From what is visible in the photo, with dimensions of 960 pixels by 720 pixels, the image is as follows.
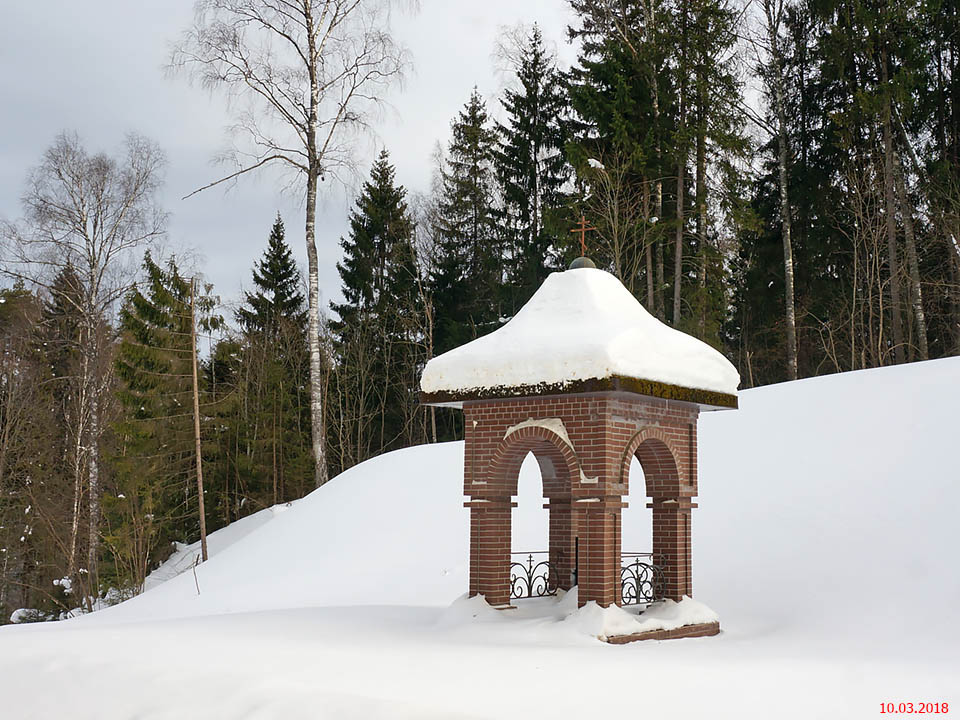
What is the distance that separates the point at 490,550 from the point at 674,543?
6.76ft

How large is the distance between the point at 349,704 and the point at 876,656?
214 inches

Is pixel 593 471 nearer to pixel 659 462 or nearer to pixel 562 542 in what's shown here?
pixel 659 462

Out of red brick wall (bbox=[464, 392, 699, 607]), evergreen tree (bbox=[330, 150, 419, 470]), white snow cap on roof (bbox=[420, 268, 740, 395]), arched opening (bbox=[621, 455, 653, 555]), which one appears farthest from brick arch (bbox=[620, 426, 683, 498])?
evergreen tree (bbox=[330, 150, 419, 470])

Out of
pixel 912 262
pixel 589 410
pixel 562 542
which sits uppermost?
pixel 912 262

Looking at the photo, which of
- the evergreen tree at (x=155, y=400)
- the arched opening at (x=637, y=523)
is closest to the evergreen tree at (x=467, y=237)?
the evergreen tree at (x=155, y=400)

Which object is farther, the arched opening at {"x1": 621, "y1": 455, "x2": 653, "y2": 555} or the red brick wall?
the arched opening at {"x1": 621, "y1": 455, "x2": 653, "y2": 555}

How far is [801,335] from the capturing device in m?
29.6

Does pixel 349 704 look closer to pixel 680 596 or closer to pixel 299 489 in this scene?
pixel 680 596

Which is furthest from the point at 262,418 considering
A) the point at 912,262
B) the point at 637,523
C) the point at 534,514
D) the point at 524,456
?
the point at 524,456

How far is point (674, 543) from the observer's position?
10.5 meters

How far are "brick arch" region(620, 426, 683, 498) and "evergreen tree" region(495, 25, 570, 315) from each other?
21.4m

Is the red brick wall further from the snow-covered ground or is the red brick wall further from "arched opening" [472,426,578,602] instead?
the snow-covered ground

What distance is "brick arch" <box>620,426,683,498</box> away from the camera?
998 centimetres

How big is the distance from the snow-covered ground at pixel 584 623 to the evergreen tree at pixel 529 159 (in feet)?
47.4
